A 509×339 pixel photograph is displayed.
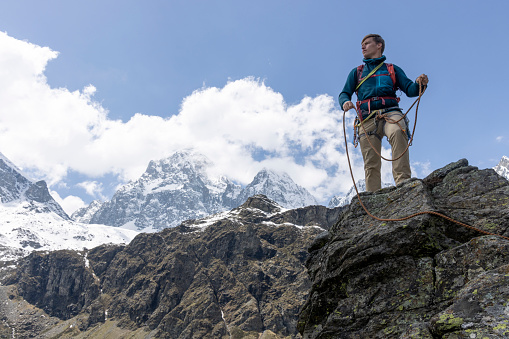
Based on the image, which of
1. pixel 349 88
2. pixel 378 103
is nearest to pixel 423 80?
pixel 378 103

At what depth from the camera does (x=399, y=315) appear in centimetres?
755

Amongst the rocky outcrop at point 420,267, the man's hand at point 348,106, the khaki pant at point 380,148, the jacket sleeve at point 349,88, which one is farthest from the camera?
the jacket sleeve at point 349,88

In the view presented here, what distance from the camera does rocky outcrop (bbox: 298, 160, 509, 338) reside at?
19.7 feet

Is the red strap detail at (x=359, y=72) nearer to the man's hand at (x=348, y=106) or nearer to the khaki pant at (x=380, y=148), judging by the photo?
the man's hand at (x=348, y=106)

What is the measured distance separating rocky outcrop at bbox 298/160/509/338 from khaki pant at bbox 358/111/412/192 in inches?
33.1

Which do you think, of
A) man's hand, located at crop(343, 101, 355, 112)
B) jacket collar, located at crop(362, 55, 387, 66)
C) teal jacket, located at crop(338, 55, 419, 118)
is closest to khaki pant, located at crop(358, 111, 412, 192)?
teal jacket, located at crop(338, 55, 419, 118)

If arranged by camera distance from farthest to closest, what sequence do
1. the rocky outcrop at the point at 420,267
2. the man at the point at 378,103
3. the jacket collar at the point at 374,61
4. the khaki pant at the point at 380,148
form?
the jacket collar at the point at 374,61
the man at the point at 378,103
the khaki pant at the point at 380,148
the rocky outcrop at the point at 420,267

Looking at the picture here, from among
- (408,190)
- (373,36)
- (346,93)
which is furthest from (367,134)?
(373,36)

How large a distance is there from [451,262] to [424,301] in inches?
39.9

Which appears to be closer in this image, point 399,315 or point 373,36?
point 399,315

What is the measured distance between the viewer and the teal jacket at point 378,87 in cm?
1181

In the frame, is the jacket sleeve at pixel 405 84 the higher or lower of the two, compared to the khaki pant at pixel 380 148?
higher

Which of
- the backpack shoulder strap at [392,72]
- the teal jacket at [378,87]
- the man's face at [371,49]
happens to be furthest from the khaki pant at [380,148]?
the man's face at [371,49]

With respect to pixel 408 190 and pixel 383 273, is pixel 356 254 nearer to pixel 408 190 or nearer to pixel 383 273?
pixel 383 273
